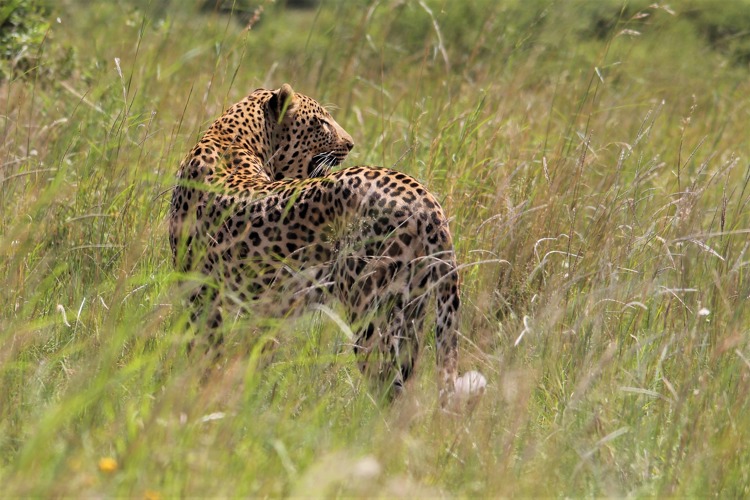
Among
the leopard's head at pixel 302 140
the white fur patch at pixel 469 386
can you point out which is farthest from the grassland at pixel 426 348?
the leopard's head at pixel 302 140

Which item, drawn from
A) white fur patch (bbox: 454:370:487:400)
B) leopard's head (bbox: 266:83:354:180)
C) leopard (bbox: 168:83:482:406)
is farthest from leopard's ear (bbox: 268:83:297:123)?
white fur patch (bbox: 454:370:487:400)

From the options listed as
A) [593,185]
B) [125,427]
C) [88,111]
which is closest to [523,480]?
[125,427]

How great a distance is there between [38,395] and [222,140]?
159 centimetres

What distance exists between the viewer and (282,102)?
A: 480cm

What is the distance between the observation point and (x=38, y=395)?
3.36 metres

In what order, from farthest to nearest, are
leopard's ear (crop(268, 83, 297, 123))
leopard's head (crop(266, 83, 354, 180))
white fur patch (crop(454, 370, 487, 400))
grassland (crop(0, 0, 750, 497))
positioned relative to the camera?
leopard's head (crop(266, 83, 354, 180)) → leopard's ear (crop(268, 83, 297, 123)) → white fur patch (crop(454, 370, 487, 400)) → grassland (crop(0, 0, 750, 497))

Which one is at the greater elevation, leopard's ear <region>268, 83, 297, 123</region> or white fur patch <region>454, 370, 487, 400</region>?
leopard's ear <region>268, 83, 297, 123</region>

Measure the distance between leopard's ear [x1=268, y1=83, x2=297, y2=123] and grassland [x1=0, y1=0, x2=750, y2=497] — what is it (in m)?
0.56

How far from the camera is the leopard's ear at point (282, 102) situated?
4.73 metres

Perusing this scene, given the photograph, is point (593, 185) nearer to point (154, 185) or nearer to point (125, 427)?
point (154, 185)

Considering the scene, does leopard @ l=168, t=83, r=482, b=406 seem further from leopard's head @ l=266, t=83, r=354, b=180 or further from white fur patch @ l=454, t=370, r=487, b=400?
leopard's head @ l=266, t=83, r=354, b=180

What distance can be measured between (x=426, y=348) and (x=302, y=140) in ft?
4.00

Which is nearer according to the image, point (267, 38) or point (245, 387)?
point (245, 387)

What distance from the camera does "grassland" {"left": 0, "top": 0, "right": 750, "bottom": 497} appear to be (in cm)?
287
